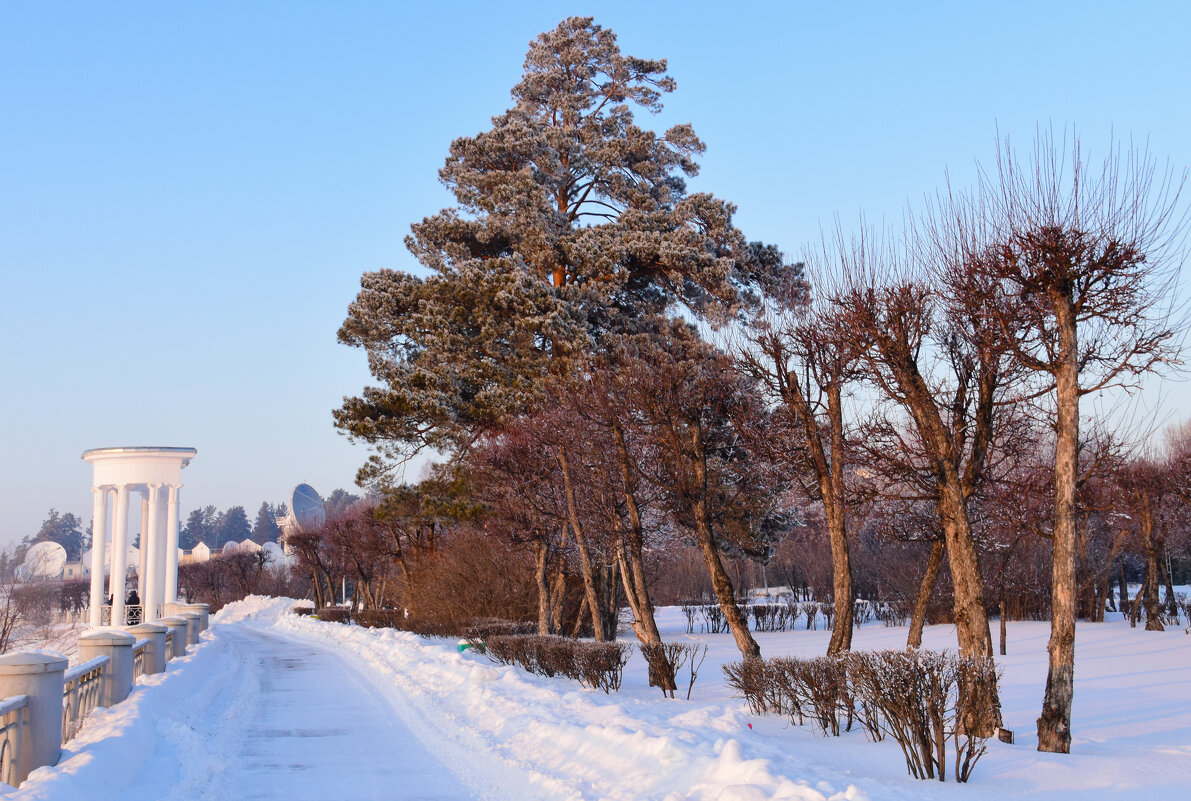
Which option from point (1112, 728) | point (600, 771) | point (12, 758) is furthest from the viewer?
point (1112, 728)

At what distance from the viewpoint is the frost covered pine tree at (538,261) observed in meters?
22.4

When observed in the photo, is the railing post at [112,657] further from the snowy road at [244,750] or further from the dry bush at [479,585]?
the dry bush at [479,585]

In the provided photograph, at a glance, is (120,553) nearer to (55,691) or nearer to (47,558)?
(47,558)

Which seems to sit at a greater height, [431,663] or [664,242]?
[664,242]

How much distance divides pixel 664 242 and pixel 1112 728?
13.4m

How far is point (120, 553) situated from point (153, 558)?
1.77 meters

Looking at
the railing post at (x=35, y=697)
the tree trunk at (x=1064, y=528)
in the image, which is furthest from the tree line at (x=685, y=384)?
the railing post at (x=35, y=697)

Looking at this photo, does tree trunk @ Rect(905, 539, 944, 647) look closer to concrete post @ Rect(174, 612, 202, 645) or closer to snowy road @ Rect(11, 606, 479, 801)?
snowy road @ Rect(11, 606, 479, 801)

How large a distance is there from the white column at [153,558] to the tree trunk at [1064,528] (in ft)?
126

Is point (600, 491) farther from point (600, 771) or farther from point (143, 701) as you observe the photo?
point (600, 771)

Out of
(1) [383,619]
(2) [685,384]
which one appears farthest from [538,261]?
(1) [383,619]

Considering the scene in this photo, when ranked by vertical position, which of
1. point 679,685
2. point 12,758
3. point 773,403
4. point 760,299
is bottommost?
point 679,685

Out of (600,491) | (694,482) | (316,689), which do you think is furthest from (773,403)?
(316,689)

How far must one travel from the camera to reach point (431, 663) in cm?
1861
